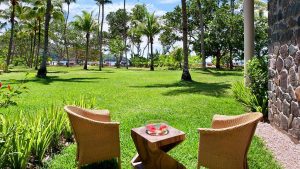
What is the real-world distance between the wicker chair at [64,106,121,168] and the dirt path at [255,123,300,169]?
274 cm

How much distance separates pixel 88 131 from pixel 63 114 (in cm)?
197

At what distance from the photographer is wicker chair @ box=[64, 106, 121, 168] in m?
4.79

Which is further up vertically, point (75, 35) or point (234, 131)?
point (75, 35)

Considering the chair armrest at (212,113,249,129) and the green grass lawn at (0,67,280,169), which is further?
the green grass lawn at (0,67,280,169)

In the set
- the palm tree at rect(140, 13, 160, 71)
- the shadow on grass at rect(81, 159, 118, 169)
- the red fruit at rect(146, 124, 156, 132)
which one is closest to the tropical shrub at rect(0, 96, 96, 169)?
the shadow on grass at rect(81, 159, 118, 169)

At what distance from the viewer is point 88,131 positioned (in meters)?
4.81

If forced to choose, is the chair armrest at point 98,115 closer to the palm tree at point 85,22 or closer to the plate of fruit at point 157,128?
the plate of fruit at point 157,128

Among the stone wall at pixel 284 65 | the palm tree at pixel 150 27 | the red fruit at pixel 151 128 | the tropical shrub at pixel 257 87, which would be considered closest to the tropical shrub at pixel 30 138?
the red fruit at pixel 151 128

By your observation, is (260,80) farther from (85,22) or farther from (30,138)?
(85,22)

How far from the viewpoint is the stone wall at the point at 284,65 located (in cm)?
650

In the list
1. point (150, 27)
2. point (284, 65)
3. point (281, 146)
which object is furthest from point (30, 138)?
point (150, 27)

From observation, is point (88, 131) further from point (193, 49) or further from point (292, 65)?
point (193, 49)

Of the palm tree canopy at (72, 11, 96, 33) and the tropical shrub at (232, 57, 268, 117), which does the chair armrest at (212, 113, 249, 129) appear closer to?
the tropical shrub at (232, 57, 268, 117)

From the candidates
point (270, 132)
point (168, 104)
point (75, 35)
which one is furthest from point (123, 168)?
point (75, 35)
